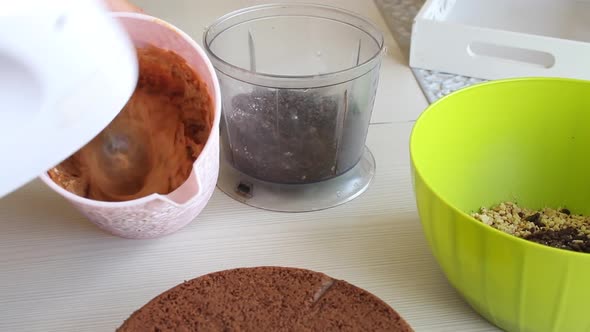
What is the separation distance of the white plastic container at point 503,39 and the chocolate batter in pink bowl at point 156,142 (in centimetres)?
32

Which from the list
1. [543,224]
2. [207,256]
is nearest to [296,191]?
[207,256]

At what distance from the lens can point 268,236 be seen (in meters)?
0.53

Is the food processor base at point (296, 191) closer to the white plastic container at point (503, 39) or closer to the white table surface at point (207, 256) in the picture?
the white table surface at point (207, 256)

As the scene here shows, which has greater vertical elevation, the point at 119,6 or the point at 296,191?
the point at 119,6

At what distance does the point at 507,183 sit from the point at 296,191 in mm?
193

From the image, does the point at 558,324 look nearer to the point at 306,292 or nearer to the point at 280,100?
the point at 306,292

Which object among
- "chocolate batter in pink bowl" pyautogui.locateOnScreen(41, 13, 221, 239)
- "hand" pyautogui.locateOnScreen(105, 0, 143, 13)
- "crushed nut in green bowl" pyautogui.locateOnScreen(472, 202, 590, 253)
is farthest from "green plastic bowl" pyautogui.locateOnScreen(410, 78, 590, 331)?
"hand" pyautogui.locateOnScreen(105, 0, 143, 13)

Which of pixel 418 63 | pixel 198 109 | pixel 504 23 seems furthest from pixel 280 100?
pixel 504 23

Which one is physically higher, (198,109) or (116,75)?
(116,75)

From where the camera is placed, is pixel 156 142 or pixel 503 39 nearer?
pixel 156 142

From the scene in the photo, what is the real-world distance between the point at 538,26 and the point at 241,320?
2.05 ft

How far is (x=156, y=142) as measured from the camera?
0.55m

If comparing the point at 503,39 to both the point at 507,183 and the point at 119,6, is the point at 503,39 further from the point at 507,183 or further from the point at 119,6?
the point at 119,6

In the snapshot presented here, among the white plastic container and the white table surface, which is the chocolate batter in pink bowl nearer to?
the white table surface
